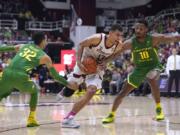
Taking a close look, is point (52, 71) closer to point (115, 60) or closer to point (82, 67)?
point (82, 67)

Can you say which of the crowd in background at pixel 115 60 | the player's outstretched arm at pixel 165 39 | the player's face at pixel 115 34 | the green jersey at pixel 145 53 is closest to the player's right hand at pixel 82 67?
the player's face at pixel 115 34

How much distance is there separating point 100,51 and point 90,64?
262 mm

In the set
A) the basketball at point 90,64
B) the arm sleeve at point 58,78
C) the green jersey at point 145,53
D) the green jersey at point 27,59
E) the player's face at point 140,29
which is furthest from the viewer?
the green jersey at point 145,53

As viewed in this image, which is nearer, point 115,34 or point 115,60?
point 115,34

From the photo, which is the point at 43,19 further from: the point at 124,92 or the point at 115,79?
the point at 124,92

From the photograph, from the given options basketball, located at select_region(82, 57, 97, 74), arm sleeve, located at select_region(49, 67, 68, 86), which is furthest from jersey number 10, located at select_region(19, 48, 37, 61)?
basketball, located at select_region(82, 57, 97, 74)

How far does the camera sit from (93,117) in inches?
329

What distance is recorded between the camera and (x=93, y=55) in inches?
284

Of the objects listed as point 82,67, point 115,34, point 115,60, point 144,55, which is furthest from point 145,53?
point 115,60

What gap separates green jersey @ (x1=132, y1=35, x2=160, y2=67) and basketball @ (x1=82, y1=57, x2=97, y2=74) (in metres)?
0.86

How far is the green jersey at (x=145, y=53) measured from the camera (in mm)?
7582

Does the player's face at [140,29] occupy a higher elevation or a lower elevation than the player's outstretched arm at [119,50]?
higher

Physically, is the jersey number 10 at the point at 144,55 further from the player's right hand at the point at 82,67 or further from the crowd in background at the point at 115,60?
the crowd in background at the point at 115,60

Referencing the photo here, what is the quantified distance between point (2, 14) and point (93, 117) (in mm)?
25824
